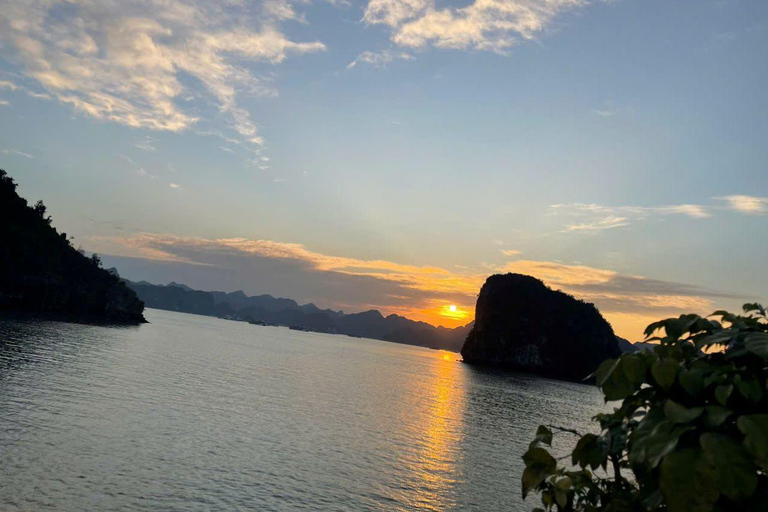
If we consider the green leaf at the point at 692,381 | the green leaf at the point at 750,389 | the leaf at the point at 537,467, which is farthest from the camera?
the leaf at the point at 537,467

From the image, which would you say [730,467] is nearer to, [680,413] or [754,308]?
[680,413]

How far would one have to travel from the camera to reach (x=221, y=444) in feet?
127

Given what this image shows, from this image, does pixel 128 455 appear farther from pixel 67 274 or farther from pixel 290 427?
pixel 67 274

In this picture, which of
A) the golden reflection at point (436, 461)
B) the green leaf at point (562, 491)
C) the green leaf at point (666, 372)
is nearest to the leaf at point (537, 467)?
the green leaf at point (562, 491)

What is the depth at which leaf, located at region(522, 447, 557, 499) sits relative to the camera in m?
3.68

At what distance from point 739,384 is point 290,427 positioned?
51122 millimetres

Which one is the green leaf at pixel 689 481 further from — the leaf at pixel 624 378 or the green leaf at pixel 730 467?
the leaf at pixel 624 378

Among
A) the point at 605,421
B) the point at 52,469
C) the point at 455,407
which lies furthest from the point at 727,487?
the point at 455,407

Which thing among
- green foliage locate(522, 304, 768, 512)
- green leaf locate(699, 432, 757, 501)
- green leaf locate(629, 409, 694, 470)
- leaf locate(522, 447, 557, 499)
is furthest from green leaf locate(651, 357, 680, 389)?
leaf locate(522, 447, 557, 499)

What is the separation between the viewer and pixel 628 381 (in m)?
3.10

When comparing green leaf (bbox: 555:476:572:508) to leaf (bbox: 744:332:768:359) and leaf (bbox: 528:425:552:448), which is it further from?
leaf (bbox: 744:332:768:359)

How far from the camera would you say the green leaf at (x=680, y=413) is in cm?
236

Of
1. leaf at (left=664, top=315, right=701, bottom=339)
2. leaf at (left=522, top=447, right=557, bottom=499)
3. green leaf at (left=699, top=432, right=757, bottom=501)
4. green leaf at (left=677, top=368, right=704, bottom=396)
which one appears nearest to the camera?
green leaf at (left=699, top=432, right=757, bottom=501)

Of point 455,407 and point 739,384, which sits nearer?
point 739,384
